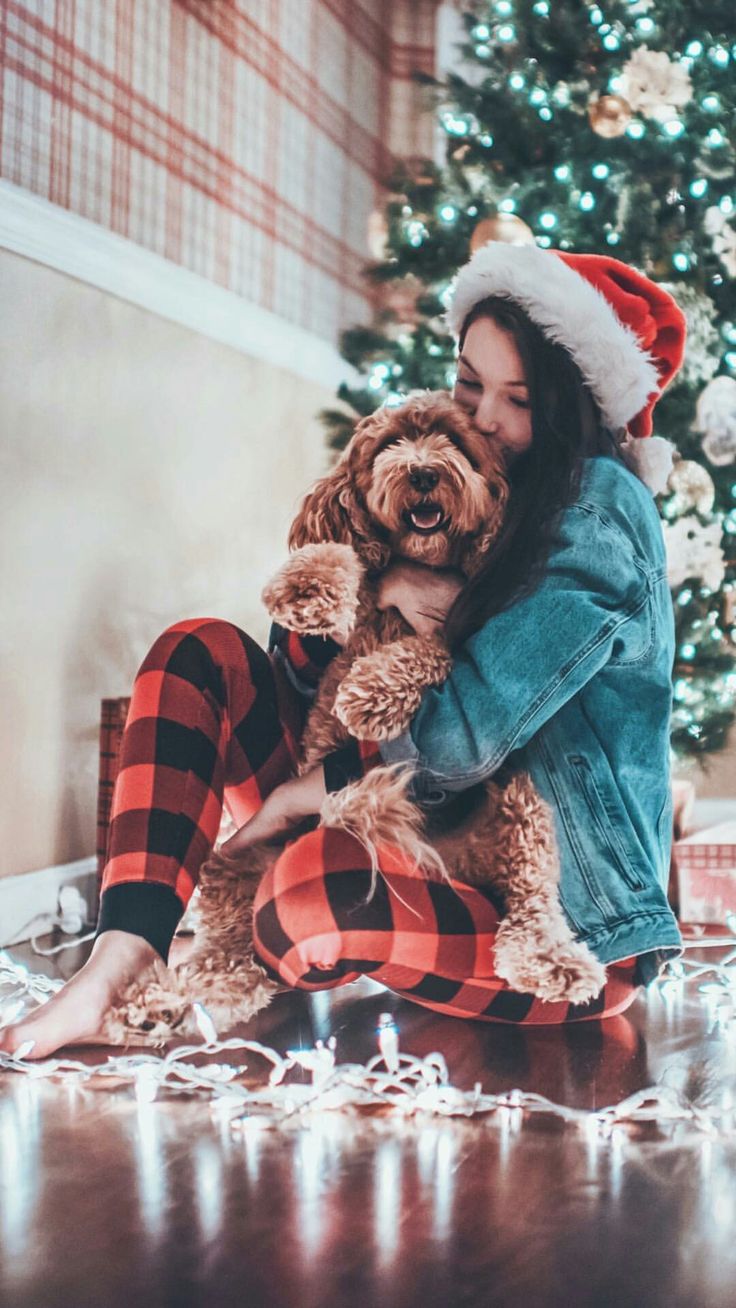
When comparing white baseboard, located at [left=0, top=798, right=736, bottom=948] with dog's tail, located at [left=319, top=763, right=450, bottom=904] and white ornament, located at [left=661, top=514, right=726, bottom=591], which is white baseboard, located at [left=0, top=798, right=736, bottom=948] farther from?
white ornament, located at [left=661, top=514, right=726, bottom=591]

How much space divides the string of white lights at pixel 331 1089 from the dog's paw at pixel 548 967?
4.9 inches

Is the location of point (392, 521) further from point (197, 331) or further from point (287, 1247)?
point (197, 331)

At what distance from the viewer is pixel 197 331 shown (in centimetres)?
302

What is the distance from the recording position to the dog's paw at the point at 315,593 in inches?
55.2

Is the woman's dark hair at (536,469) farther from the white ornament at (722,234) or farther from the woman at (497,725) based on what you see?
the white ornament at (722,234)

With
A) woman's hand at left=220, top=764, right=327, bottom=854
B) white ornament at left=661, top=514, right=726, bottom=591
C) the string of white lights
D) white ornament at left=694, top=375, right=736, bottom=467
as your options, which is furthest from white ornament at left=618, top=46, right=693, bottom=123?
the string of white lights

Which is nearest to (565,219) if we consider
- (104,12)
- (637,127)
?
(637,127)

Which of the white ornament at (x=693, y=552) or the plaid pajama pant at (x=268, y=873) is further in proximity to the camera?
the white ornament at (x=693, y=552)

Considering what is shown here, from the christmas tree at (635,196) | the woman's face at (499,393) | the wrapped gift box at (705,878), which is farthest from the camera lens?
the christmas tree at (635,196)

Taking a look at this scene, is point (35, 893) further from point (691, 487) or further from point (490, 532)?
point (691, 487)

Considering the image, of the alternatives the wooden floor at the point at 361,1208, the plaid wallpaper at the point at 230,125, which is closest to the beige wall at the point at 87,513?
the plaid wallpaper at the point at 230,125

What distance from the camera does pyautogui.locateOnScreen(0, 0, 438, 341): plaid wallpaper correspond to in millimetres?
2480

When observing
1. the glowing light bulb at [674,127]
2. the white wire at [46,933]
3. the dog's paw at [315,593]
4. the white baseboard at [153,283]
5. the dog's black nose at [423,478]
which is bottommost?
the white wire at [46,933]

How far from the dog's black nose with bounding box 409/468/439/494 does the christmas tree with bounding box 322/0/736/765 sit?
153 cm
